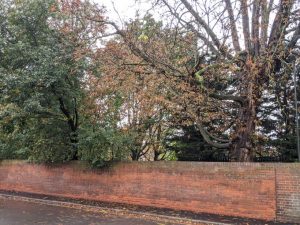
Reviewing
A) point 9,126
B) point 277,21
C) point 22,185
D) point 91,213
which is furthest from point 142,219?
point 9,126

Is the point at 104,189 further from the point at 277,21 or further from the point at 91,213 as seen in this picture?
the point at 277,21

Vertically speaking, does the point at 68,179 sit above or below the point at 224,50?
below

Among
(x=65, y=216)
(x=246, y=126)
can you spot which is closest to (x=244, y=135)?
(x=246, y=126)

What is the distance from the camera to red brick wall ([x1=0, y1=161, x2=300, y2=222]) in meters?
11.9

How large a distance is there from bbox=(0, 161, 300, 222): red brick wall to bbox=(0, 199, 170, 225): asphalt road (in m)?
1.94

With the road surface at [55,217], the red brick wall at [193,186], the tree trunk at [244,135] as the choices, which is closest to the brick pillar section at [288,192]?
the red brick wall at [193,186]

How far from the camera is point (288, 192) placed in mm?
11688

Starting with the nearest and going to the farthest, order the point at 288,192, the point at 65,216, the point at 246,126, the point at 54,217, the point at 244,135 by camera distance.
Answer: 1. the point at 288,192
2. the point at 54,217
3. the point at 65,216
4. the point at 246,126
5. the point at 244,135

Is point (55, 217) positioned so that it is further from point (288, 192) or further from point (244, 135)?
point (288, 192)

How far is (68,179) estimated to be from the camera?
60.4ft

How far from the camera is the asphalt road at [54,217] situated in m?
11.8

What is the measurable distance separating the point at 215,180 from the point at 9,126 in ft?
43.2

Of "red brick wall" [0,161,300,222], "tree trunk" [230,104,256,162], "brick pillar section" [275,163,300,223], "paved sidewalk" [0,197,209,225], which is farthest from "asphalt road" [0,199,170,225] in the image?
"tree trunk" [230,104,256,162]

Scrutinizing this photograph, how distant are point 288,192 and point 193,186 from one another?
3.40 m
